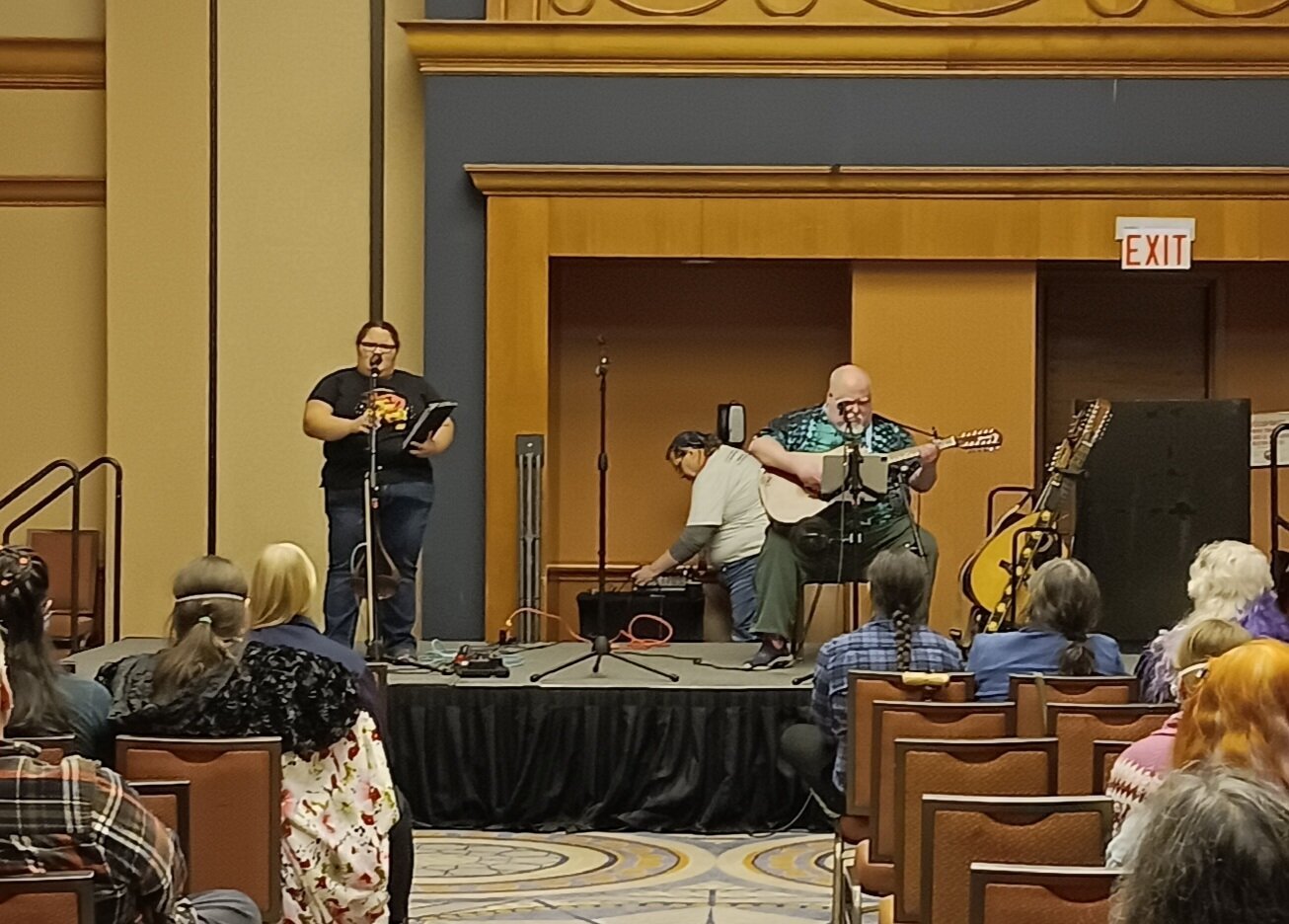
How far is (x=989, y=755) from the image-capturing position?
11.1 feet

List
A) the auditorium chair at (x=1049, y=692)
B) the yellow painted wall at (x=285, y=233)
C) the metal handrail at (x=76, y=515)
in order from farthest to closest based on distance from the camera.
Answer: the yellow painted wall at (x=285, y=233), the metal handrail at (x=76, y=515), the auditorium chair at (x=1049, y=692)

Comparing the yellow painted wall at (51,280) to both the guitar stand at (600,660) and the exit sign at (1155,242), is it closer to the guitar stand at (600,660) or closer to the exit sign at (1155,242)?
the guitar stand at (600,660)

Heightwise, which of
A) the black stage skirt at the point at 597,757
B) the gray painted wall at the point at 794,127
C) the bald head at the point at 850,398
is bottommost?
the black stage skirt at the point at 597,757

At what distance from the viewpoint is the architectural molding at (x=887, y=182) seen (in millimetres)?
8266

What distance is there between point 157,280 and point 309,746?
5.67 metres

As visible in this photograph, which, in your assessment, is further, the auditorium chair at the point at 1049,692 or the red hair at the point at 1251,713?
the auditorium chair at the point at 1049,692

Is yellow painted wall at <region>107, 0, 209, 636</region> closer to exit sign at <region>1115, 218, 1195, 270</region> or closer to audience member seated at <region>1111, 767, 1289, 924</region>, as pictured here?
exit sign at <region>1115, 218, 1195, 270</region>

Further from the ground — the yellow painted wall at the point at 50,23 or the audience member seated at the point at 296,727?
the yellow painted wall at the point at 50,23

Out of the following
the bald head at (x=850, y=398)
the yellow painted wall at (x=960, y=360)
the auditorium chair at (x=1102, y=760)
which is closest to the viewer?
the auditorium chair at (x=1102, y=760)

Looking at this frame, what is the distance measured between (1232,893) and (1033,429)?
7.17 meters

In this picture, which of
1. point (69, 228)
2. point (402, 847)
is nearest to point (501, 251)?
point (69, 228)

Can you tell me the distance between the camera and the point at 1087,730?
3822mm

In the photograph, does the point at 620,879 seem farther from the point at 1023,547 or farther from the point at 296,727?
the point at 1023,547

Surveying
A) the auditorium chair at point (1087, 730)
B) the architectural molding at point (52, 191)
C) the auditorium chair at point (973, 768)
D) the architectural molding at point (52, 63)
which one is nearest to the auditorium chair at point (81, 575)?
the architectural molding at point (52, 191)
